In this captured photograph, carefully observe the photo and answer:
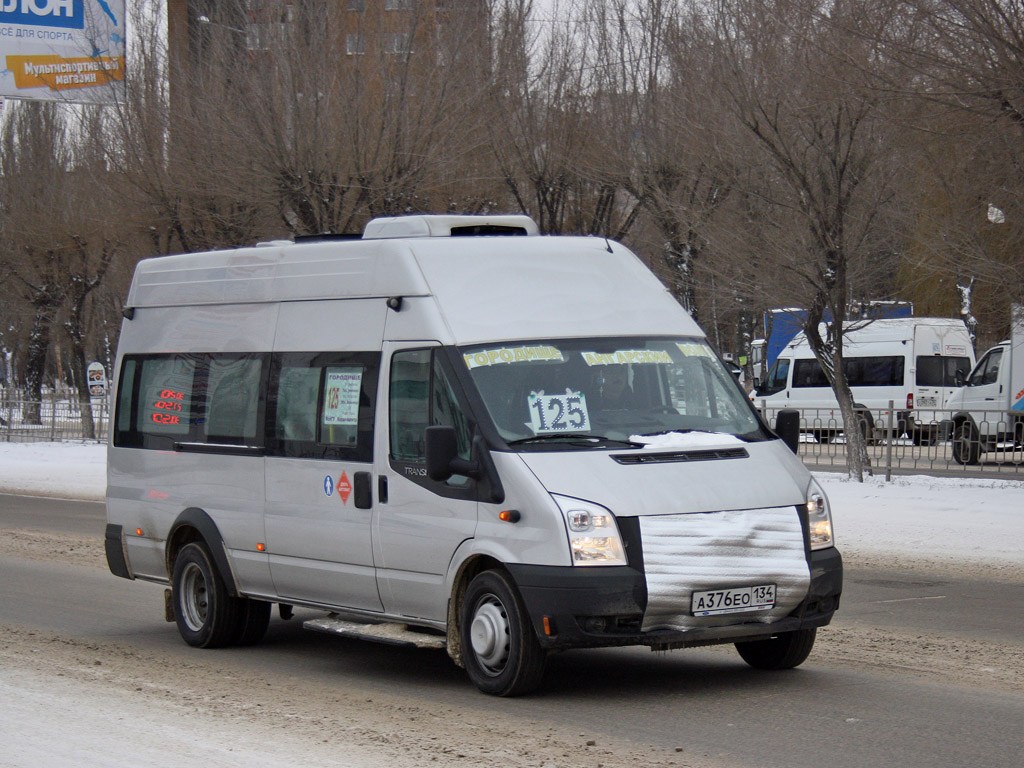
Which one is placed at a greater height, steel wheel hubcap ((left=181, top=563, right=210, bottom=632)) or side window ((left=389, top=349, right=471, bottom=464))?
side window ((left=389, top=349, right=471, bottom=464))

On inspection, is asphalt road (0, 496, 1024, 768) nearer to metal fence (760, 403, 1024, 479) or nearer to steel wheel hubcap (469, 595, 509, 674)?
steel wheel hubcap (469, 595, 509, 674)

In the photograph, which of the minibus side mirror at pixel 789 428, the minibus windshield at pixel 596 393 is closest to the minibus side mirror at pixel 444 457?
the minibus windshield at pixel 596 393

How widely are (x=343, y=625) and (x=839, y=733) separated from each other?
3218 mm

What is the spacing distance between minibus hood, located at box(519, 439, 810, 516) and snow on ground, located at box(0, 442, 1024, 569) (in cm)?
732

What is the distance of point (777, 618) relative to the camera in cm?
734

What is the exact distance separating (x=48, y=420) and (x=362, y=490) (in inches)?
1278

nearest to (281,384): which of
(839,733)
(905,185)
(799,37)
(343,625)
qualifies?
(343,625)

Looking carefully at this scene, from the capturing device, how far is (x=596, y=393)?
780 cm

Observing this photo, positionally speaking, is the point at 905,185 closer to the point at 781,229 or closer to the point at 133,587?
the point at 781,229

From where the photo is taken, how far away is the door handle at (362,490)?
8188 mm

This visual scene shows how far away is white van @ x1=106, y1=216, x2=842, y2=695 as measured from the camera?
7.09 metres

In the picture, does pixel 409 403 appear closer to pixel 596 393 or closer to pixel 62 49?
pixel 596 393

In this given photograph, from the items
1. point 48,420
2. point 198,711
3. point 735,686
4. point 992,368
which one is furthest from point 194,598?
point 48,420

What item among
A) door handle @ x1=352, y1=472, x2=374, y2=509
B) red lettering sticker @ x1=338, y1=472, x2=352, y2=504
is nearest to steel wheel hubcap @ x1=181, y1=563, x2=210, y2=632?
red lettering sticker @ x1=338, y1=472, x2=352, y2=504
